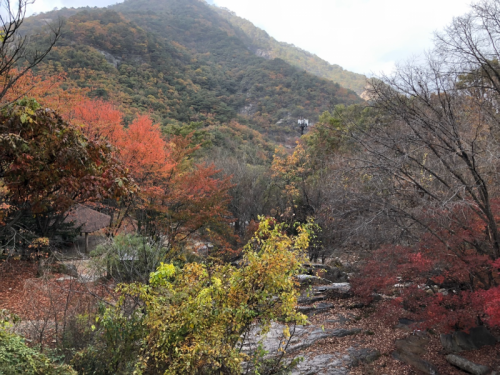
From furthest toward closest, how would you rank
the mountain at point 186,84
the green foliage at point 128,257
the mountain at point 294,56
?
the mountain at point 294,56, the mountain at point 186,84, the green foliage at point 128,257

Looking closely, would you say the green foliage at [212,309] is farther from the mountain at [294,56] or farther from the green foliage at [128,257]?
the mountain at [294,56]

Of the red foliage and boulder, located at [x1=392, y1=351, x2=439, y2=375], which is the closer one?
the red foliage

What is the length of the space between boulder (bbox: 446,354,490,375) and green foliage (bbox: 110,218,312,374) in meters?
4.85

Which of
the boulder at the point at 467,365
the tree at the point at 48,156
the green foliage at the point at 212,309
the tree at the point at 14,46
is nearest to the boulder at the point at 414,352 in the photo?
the boulder at the point at 467,365

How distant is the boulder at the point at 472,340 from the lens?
7.01 metres

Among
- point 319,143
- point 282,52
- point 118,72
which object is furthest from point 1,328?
point 282,52

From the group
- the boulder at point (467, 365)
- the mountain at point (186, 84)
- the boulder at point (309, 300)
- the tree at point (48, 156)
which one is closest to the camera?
the tree at point (48, 156)

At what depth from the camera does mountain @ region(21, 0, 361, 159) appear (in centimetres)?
3909

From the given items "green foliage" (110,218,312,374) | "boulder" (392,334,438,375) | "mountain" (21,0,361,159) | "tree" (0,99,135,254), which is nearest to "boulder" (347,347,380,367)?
"boulder" (392,334,438,375)

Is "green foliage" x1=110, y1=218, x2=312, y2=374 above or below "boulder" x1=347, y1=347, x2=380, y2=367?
above

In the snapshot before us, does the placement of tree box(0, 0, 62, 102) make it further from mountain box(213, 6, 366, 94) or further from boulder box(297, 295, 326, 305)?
mountain box(213, 6, 366, 94)

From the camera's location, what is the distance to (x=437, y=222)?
735 cm

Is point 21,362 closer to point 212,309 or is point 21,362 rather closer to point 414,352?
point 212,309

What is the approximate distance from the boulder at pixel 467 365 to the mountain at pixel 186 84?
89.2 ft
